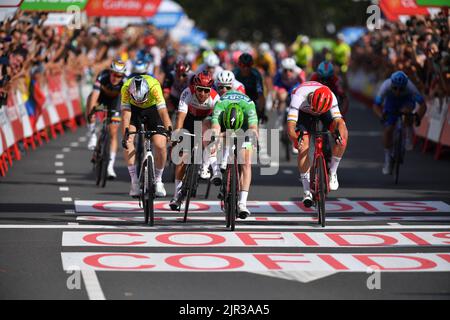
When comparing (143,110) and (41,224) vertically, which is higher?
(143,110)

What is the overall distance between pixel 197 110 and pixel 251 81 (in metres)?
4.49

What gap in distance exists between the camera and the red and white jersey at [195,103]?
15781 mm

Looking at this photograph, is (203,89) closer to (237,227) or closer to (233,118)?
(233,118)

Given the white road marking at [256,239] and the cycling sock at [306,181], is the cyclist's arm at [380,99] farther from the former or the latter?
the white road marking at [256,239]

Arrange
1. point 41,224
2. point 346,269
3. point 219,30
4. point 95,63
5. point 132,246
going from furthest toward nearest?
point 219,30 → point 95,63 → point 41,224 → point 132,246 → point 346,269

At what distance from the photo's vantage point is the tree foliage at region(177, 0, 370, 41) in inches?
4823

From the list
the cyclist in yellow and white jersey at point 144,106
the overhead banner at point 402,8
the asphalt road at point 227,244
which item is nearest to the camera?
the asphalt road at point 227,244

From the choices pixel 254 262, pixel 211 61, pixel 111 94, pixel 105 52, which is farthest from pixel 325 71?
pixel 105 52

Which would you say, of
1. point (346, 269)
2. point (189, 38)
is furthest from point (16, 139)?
point (189, 38)

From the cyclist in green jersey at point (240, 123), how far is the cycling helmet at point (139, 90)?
111 cm

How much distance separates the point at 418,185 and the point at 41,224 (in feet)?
22.7

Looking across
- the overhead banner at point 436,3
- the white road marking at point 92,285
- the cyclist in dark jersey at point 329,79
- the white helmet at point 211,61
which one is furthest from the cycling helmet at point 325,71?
the white road marking at point 92,285
